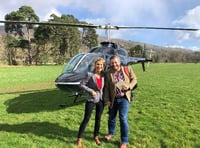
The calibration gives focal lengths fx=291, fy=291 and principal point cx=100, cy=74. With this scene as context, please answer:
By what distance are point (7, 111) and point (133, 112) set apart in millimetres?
4893

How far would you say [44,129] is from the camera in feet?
27.5

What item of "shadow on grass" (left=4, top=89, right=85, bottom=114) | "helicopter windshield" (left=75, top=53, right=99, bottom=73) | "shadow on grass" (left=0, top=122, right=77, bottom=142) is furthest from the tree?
"shadow on grass" (left=0, top=122, right=77, bottom=142)

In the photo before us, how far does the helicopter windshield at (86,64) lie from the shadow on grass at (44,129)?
2.71 metres

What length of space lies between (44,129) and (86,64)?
3576 millimetres

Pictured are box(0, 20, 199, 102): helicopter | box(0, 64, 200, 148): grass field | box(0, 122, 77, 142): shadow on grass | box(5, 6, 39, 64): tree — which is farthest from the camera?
box(5, 6, 39, 64): tree

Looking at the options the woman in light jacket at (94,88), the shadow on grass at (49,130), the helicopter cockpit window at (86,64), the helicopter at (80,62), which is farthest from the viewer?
the helicopter cockpit window at (86,64)

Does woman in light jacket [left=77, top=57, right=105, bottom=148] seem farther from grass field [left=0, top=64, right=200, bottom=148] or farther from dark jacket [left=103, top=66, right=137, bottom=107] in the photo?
grass field [left=0, top=64, right=200, bottom=148]

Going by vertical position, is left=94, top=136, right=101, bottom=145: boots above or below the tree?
below

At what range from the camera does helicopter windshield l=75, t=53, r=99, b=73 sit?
10.9 m

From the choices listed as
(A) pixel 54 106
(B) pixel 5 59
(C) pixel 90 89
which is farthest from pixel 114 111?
(B) pixel 5 59

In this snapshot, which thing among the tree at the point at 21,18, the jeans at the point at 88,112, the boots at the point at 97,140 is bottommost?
the boots at the point at 97,140

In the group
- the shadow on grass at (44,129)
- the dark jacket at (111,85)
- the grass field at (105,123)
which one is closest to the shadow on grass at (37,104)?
the grass field at (105,123)

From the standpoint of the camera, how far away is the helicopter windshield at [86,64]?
10.9m

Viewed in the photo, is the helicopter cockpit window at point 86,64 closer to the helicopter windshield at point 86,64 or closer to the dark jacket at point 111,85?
the helicopter windshield at point 86,64
